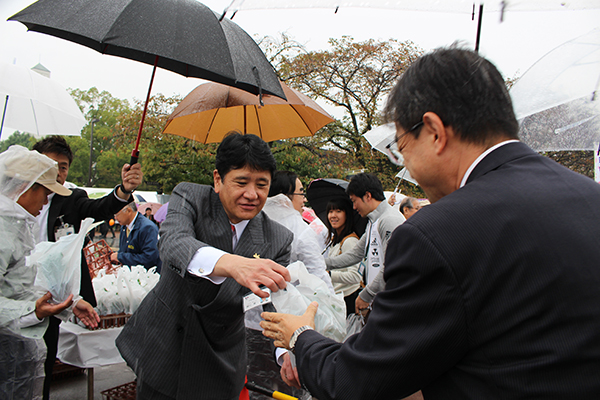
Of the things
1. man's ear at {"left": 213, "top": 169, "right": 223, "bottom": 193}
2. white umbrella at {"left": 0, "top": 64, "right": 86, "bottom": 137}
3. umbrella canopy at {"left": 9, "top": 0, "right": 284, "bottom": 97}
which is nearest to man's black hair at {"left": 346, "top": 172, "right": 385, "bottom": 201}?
umbrella canopy at {"left": 9, "top": 0, "right": 284, "bottom": 97}

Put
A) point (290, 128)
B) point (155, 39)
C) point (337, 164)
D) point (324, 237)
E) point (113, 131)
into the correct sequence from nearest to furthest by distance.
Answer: point (155, 39) → point (290, 128) → point (324, 237) → point (113, 131) → point (337, 164)

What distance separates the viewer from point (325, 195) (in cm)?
618

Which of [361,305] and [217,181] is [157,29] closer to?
[217,181]

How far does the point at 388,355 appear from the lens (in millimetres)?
1032

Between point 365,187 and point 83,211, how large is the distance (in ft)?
9.40

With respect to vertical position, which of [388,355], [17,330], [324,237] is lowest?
[324,237]

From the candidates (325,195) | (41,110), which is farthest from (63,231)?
(325,195)

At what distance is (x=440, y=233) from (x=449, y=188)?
0.28m

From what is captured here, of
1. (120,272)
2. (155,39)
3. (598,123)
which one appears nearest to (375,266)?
(598,123)

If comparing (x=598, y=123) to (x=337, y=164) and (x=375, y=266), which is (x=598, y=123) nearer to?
(x=375, y=266)

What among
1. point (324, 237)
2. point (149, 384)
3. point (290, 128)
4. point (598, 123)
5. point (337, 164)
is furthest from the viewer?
point (337, 164)

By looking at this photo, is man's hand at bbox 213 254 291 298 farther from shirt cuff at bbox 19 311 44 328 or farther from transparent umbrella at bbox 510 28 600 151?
transparent umbrella at bbox 510 28 600 151

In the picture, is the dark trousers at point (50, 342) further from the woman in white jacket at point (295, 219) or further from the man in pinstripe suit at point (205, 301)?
the woman in white jacket at point (295, 219)

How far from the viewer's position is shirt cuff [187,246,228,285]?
172cm
